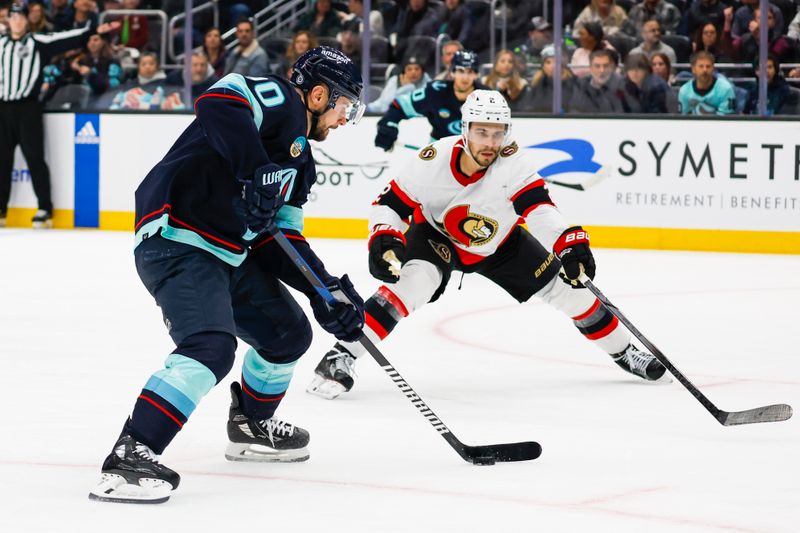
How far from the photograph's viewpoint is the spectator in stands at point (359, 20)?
31.9 feet

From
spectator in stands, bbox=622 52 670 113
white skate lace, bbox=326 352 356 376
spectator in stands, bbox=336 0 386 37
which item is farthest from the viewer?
spectator in stands, bbox=336 0 386 37

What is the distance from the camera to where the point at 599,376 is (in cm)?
480

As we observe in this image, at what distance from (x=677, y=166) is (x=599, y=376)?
169 inches

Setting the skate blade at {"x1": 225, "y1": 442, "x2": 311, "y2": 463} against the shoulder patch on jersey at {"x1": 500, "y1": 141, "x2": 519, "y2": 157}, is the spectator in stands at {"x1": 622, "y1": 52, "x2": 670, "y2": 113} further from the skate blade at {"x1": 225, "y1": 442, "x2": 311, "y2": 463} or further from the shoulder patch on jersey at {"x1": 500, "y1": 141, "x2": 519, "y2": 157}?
the skate blade at {"x1": 225, "y1": 442, "x2": 311, "y2": 463}

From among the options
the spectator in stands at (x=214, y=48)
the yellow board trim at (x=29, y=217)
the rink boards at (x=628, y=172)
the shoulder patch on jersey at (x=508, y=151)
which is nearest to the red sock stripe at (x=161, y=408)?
the shoulder patch on jersey at (x=508, y=151)

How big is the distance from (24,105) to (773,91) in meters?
5.19

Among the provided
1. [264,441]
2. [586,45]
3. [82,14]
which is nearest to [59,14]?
[82,14]

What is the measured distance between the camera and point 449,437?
336 cm

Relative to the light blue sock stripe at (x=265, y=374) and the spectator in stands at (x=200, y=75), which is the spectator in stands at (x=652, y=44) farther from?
the light blue sock stripe at (x=265, y=374)

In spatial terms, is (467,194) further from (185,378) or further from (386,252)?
(185,378)

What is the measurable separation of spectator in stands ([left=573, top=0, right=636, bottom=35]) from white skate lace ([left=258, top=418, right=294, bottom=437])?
6131 mm

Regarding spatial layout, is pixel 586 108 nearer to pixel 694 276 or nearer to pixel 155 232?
pixel 694 276

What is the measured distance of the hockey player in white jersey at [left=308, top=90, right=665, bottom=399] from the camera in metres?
4.38

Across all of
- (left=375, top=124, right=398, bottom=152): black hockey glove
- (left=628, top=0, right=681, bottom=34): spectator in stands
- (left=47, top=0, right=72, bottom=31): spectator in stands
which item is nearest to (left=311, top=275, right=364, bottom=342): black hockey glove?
(left=375, top=124, right=398, bottom=152): black hockey glove
